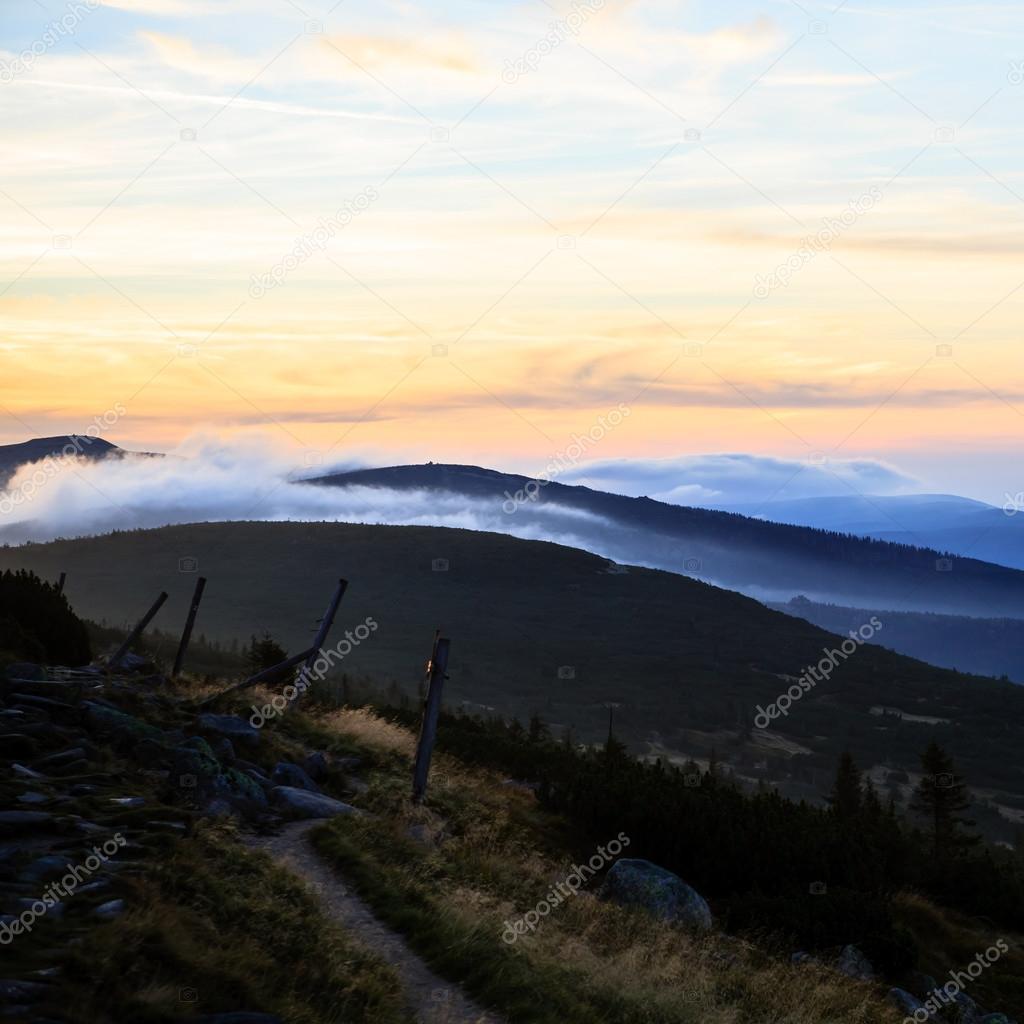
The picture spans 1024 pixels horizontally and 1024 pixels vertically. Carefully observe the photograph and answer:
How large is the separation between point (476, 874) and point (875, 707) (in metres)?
139

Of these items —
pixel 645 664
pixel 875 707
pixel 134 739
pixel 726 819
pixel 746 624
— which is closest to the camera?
pixel 134 739

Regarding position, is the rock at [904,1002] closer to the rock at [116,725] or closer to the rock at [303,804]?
the rock at [303,804]

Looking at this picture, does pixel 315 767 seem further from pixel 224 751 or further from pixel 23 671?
pixel 23 671

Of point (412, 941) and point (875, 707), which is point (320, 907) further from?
point (875, 707)

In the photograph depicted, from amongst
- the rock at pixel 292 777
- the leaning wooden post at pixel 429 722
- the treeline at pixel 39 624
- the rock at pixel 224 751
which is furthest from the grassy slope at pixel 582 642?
the rock at pixel 224 751

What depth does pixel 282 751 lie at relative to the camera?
20.4 m

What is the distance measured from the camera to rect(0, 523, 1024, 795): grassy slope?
399 feet

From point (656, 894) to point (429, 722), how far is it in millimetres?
5020

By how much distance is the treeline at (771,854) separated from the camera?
18.1 metres

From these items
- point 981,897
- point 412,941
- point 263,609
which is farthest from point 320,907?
point 263,609

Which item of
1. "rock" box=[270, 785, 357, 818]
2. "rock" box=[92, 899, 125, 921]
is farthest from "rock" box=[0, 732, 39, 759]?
"rock" box=[92, 899, 125, 921]

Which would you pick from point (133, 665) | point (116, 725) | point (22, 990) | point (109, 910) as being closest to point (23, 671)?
point (116, 725)

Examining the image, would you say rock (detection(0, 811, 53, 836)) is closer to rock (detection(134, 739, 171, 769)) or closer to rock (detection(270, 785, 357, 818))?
rock (detection(134, 739, 171, 769))

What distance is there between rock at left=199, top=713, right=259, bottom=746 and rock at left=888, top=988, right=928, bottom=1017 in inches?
458
